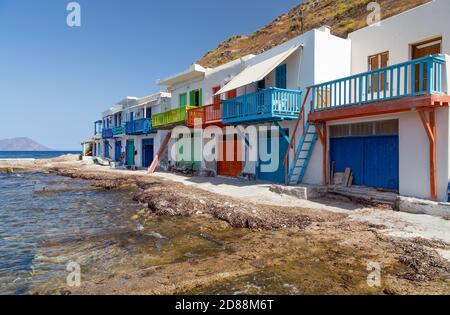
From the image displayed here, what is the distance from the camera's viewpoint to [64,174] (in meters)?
29.4

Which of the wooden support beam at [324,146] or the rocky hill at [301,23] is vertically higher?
the rocky hill at [301,23]

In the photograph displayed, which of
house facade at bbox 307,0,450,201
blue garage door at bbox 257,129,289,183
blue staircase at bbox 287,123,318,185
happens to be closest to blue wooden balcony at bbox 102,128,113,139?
blue garage door at bbox 257,129,289,183

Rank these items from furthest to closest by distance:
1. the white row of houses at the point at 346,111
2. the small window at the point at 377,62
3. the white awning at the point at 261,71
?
the white awning at the point at 261,71 → the small window at the point at 377,62 → the white row of houses at the point at 346,111

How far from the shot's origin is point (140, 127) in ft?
102

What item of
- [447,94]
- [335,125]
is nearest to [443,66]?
[447,94]

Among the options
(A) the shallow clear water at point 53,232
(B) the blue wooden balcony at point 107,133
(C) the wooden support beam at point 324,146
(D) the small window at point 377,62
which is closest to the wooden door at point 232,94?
(C) the wooden support beam at point 324,146

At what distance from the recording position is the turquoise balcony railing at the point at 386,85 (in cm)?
918

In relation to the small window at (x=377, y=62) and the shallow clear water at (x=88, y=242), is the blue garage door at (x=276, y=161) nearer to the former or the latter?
the small window at (x=377, y=62)

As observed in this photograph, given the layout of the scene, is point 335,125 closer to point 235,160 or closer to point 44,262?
point 235,160

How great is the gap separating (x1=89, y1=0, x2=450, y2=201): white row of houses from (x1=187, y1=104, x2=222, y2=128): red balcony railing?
85mm

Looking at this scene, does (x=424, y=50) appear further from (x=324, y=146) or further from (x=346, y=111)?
(x=324, y=146)

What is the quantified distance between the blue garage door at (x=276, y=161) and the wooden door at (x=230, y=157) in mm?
2173
